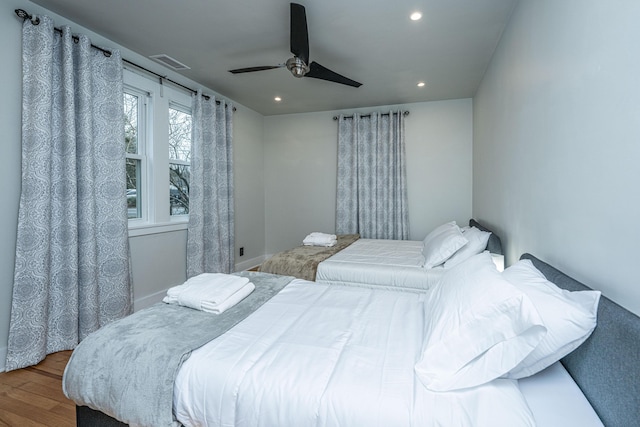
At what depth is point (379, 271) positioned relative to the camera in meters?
2.63

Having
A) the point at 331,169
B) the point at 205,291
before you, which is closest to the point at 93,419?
the point at 205,291

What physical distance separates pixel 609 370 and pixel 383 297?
1.07m

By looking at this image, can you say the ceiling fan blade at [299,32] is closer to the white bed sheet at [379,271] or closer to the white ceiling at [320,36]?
the white ceiling at [320,36]

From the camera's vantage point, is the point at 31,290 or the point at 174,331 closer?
the point at 174,331

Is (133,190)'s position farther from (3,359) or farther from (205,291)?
(205,291)

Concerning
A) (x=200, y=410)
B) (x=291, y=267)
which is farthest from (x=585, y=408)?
(x=291, y=267)

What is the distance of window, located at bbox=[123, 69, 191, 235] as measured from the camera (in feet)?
10.5

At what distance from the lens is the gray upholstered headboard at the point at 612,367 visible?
2.49 feet

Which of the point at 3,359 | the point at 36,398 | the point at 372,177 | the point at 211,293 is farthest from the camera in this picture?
the point at 372,177

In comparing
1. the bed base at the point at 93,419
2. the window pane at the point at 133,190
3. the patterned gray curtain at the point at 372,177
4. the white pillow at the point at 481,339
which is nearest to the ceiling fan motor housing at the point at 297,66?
the window pane at the point at 133,190

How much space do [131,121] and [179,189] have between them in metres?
0.93

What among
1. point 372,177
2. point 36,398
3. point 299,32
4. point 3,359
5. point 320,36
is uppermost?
point 320,36

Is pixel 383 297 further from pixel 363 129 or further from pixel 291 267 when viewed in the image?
pixel 363 129

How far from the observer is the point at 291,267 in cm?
288
